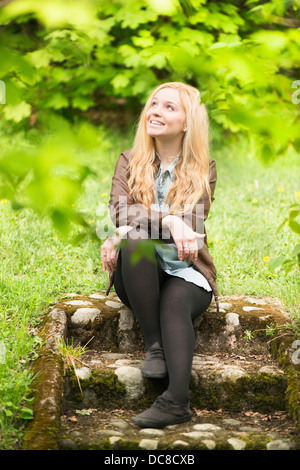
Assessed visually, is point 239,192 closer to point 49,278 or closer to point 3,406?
point 49,278

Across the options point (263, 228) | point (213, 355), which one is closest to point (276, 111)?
point (213, 355)

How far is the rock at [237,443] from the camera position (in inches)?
71.9

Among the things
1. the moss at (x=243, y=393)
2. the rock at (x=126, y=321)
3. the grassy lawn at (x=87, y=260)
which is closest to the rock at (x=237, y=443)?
the moss at (x=243, y=393)

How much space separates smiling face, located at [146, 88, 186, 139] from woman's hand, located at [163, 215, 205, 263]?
1.55 feet

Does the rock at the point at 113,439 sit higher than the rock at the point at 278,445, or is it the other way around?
the rock at the point at 278,445

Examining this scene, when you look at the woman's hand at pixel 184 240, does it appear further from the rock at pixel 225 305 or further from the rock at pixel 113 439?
the rock at pixel 113 439

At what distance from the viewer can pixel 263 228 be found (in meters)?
3.74

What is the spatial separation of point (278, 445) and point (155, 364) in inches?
22.3

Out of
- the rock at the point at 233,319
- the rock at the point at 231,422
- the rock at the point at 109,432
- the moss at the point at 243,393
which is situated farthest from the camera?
the rock at the point at 233,319

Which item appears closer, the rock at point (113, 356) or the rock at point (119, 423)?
the rock at point (119, 423)

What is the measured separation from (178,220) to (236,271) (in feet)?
3.26

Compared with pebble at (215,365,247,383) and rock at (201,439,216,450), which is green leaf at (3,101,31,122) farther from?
rock at (201,439,216,450)

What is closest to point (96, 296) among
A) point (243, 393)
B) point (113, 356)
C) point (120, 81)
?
point (113, 356)

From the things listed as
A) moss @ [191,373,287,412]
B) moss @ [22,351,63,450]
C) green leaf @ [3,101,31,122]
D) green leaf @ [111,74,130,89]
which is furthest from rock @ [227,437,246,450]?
green leaf @ [111,74,130,89]
